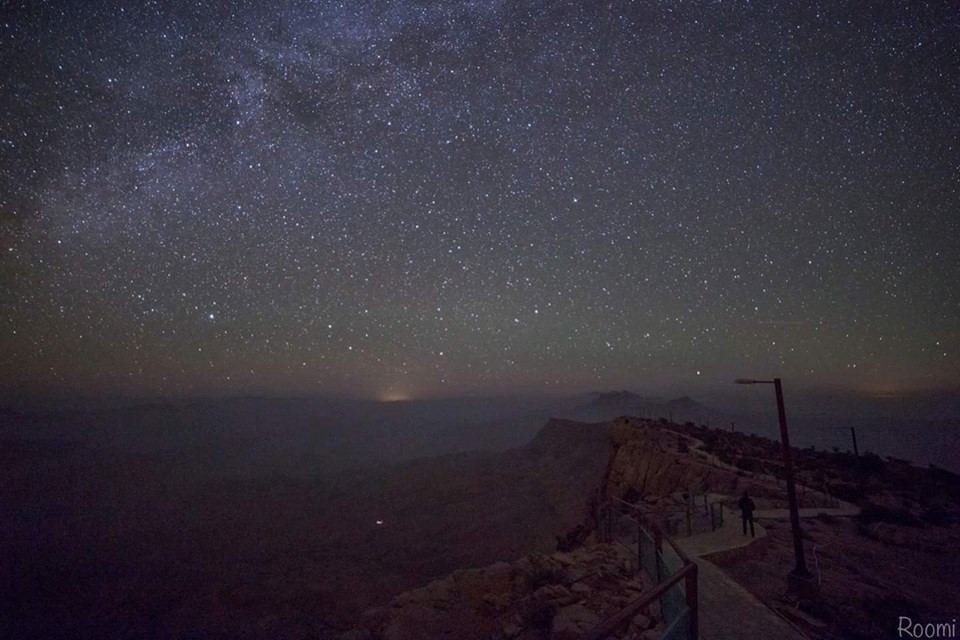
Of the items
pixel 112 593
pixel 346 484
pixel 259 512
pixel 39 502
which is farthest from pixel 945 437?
pixel 39 502

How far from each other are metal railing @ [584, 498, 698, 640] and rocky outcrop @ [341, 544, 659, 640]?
0.78 meters

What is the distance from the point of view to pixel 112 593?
38750mm

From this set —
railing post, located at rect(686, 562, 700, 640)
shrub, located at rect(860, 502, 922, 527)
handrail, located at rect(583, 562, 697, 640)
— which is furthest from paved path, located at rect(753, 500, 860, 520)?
handrail, located at rect(583, 562, 697, 640)

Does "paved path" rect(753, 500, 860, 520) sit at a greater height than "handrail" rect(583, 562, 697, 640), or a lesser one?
lesser

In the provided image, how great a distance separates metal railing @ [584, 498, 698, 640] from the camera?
3133 mm

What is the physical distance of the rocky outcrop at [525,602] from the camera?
970cm

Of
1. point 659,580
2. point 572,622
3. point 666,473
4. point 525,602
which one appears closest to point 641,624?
point 659,580

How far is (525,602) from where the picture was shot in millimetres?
11219

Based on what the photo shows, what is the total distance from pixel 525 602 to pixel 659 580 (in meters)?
4.03

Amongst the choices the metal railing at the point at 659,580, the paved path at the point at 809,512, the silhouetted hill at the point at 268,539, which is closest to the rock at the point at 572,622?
the metal railing at the point at 659,580

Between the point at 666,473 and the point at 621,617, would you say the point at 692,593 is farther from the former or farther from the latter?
the point at 666,473

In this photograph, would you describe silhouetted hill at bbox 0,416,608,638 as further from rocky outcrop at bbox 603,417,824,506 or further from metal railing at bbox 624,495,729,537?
metal railing at bbox 624,495,729,537

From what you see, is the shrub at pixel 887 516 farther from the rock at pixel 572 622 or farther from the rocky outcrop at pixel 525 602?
the rock at pixel 572 622

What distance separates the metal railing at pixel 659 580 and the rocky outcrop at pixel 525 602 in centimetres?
78
